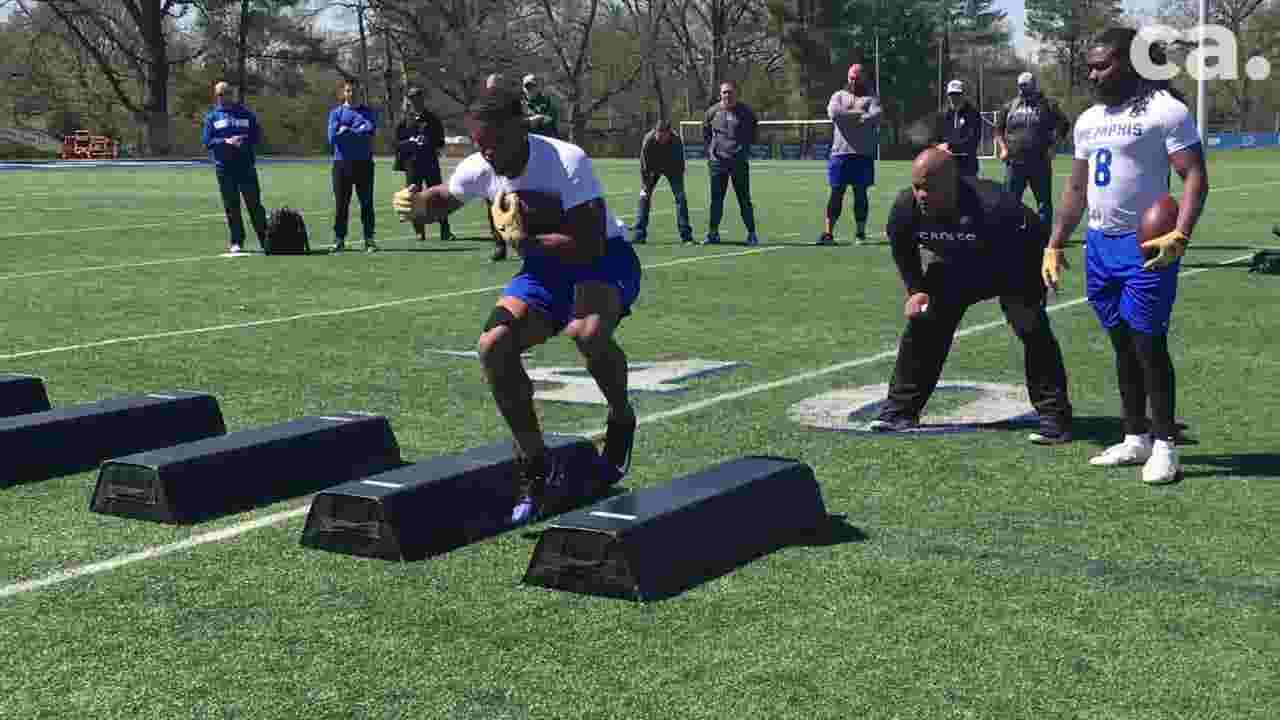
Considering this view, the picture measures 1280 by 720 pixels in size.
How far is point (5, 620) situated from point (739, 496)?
2532mm

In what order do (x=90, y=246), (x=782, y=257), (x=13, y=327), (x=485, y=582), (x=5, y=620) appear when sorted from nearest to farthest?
(x=5, y=620) < (x=485, y=582) < (x=13, y=327) < (x=782, y=257) < (x=90, y=246)

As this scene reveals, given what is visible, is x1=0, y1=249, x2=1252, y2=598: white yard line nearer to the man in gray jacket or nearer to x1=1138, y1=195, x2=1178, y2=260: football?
x1=1138, y1=195, x2=1178, y2=260: football

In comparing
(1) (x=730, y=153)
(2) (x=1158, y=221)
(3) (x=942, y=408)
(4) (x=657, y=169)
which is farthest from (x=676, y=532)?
(4) (x=657, y=169)

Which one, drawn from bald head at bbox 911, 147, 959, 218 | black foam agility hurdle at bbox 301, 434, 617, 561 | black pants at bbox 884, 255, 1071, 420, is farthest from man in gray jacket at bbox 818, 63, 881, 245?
black foam agility hurdle at bbox 301, 434, 617, 561

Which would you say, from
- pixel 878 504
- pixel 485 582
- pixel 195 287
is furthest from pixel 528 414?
pixel 195 287

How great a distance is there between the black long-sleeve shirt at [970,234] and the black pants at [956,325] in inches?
1.8

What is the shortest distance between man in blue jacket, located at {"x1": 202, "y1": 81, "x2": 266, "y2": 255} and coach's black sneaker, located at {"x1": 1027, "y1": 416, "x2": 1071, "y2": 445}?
40.2 feet

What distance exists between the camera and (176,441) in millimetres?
7801

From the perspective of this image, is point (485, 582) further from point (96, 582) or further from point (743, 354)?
point (743, 354)

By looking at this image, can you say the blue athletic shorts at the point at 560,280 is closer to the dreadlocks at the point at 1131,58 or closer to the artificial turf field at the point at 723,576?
the artificial turf field at the point at 723,576

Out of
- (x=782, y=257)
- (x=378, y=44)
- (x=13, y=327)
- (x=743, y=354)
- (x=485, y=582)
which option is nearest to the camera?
(x=485, y=582)

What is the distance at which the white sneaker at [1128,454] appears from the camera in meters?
7.38

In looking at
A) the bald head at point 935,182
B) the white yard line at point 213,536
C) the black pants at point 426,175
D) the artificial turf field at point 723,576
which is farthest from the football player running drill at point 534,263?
the black pants at point 426,175

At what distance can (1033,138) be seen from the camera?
18828mm
